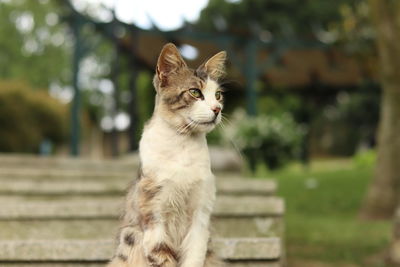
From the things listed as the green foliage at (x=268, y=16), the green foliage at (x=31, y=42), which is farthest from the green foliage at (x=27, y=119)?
the green foliage at (x=31, y=42)

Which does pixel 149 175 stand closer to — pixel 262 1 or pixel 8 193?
pixel 8 193

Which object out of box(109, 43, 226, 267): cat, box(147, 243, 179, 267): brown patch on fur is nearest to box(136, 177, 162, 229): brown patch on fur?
box(109, 43, 226, 267): cat

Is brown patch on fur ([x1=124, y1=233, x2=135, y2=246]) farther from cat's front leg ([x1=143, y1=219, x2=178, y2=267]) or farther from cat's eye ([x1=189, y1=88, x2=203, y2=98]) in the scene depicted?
cat's eye ([x1=189, y1=88, x2=203, y2=98])

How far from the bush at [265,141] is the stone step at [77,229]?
9.20 meters

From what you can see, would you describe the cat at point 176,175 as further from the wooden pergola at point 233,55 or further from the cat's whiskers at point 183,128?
the wooden pergola at point 233,55

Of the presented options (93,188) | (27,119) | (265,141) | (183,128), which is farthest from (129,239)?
(27,119)

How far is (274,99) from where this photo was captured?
78.3 ft

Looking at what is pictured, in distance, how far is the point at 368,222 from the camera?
739cm

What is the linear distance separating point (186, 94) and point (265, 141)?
11.7m

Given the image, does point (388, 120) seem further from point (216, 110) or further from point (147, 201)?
point (147, 201)

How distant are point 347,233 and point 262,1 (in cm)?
1988

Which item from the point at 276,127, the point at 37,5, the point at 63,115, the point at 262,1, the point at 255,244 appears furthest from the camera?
the point at 37,5

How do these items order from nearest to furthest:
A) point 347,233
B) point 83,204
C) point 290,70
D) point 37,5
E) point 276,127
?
point 83,204 → point 347,233 → point 276,127 → point 290,70 → point 37,5

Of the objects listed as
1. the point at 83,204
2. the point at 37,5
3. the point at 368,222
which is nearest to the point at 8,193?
the point at 83,204
